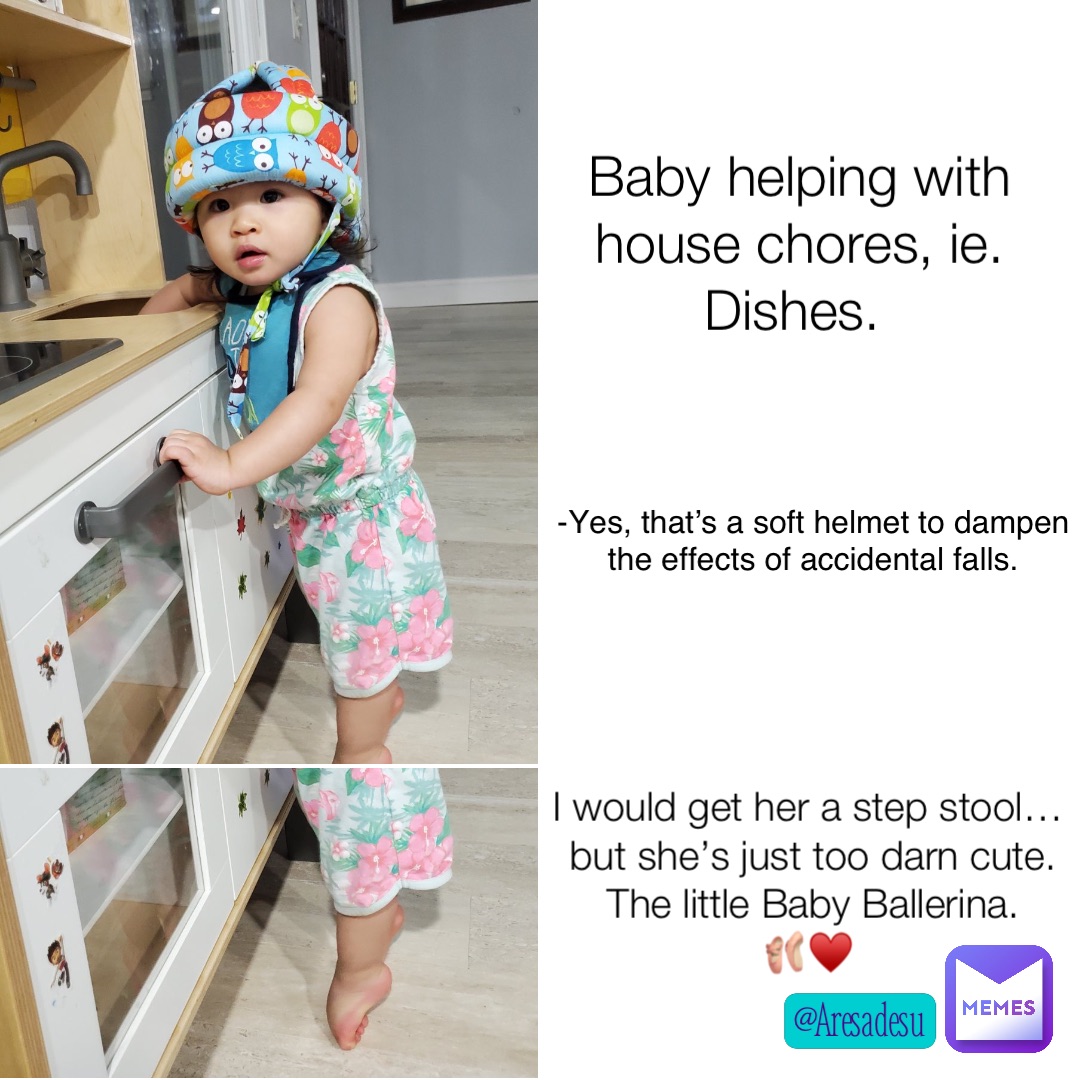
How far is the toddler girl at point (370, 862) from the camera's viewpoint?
1.40 feet

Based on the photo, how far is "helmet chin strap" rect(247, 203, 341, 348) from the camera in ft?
2.22

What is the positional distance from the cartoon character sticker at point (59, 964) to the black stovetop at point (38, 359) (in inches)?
11.4

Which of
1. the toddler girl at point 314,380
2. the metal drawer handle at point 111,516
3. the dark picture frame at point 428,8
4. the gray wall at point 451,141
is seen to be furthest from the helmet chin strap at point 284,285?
the dark picture frame at point 428,8

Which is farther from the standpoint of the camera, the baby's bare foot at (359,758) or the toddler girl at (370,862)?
the baby's bare foot at (359,758)

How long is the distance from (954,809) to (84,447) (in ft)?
1.63

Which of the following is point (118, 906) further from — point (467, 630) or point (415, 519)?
point (467, 630)

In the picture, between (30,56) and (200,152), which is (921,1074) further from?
(30,56)

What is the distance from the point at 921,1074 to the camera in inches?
13.7

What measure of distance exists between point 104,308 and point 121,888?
0.70 metres

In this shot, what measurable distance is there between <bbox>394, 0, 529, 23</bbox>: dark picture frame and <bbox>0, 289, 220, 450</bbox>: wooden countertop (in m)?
2.73

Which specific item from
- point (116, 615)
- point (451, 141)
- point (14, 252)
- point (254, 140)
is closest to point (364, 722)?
point (116, 615)

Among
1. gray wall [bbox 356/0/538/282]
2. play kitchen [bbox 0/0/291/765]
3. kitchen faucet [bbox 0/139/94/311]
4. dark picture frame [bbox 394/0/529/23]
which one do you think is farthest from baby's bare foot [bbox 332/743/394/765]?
dark picture frame [bbox 394/0/529/23]

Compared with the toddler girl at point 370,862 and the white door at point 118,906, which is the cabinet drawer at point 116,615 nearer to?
the white door at point 118,906

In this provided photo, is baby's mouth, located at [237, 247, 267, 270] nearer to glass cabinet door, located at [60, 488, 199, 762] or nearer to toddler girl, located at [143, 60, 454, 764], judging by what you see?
toddler girl, located at [143, 60, 454, 764]
